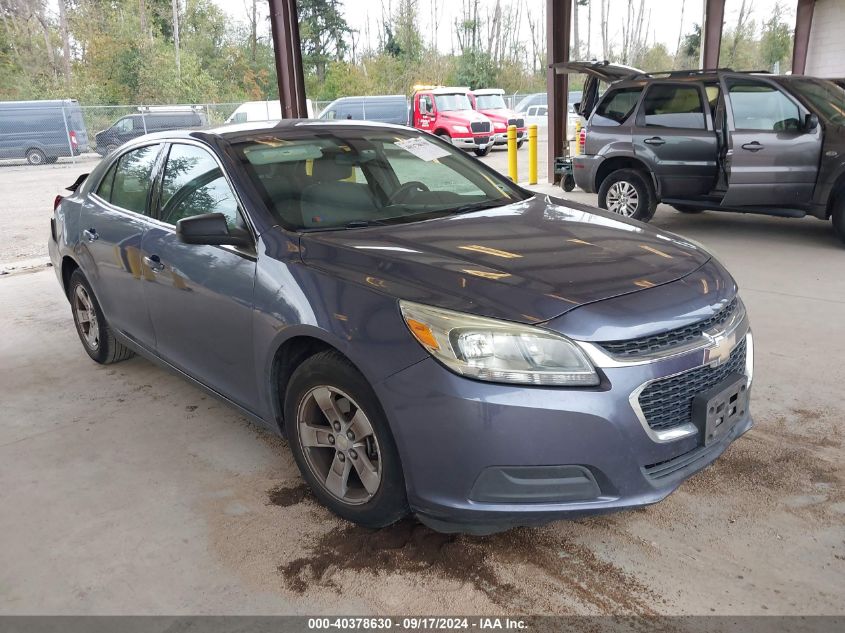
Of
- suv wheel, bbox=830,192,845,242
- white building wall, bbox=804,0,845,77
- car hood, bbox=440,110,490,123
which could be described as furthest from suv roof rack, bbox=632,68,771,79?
car hood, bbox=440,110,490,123

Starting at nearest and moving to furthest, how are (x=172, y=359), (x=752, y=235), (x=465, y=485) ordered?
(x=465, y=485) < (x=172, y=359) < (x=752, y=235)

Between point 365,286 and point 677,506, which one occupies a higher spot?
point 365,286

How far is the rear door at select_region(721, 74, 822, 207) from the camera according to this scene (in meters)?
7.04

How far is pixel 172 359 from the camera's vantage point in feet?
11.5

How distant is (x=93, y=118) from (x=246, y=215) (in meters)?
19.0

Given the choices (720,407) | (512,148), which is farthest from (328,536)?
(512,148)

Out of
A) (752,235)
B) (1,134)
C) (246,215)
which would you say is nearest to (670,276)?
(246,215)

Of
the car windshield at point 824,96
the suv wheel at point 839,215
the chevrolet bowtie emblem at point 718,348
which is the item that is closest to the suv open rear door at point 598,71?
the car windshield at point 824,96

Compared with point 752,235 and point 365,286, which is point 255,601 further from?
point 752,235

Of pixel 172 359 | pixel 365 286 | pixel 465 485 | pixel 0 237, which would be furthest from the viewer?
pixel 0 237

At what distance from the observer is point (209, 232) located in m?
2.77

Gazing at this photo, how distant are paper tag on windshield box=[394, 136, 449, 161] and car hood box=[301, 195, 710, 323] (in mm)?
699

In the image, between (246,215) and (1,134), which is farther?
(1,134)

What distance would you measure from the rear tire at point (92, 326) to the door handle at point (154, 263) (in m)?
0.97
